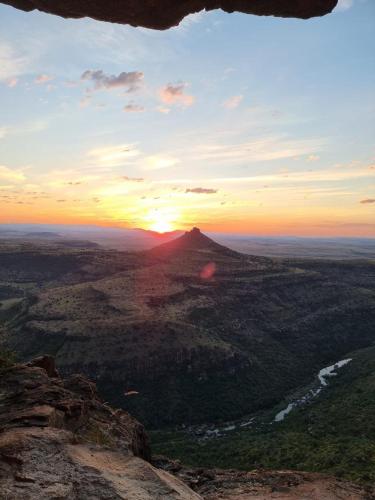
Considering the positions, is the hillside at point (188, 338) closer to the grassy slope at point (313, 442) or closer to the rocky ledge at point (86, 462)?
the grassy slope at point (313, 442)

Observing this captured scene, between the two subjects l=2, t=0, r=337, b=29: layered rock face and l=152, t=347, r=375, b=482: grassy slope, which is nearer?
l=2, t=0, r=337, b=29: layered rock face

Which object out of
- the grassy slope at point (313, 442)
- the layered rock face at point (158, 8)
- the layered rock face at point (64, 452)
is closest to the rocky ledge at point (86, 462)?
the layered rock face at point (64, 452)

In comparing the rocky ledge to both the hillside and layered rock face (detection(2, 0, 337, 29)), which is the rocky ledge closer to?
layered rock face (detection(2, 0, 337, 29))

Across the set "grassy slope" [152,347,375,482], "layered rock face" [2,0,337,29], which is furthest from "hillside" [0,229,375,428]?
"layered rock face" [2,0,337,29]

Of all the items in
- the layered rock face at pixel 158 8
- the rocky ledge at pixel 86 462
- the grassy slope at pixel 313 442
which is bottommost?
the grassy slope at pixel 313 442

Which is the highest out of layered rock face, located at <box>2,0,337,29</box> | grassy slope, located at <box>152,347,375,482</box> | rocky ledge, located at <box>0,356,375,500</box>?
layered rock face, located at <box>2,0,337,29</box>

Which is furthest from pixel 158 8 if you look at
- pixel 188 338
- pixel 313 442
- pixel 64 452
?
pixel 188 338

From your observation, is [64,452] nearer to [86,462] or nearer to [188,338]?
[86,462]
